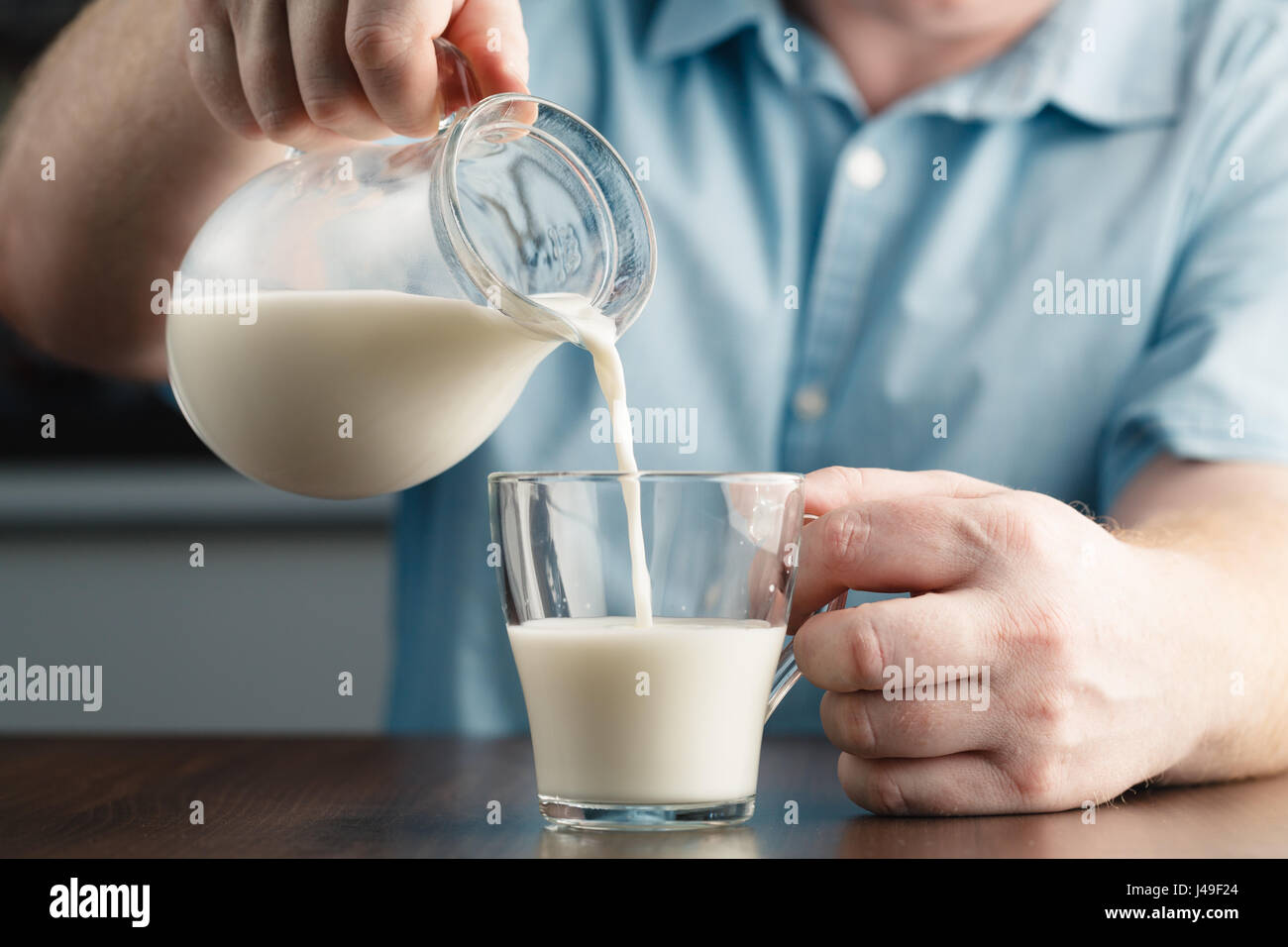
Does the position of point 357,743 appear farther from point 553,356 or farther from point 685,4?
point 685,4

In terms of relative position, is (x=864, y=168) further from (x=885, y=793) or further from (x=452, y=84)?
(x=885, y=793)

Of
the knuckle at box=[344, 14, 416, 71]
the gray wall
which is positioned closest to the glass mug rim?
the knuckle at box=[344, 14, 416, 71]

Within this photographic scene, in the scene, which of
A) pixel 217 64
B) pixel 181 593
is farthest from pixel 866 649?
pixel 181 593

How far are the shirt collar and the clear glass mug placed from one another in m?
0.73

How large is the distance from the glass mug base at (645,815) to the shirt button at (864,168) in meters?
0.75

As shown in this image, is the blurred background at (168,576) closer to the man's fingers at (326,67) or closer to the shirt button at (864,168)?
the shirt button at (864,168)

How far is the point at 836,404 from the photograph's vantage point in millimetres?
1189

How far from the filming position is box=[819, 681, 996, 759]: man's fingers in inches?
23.4

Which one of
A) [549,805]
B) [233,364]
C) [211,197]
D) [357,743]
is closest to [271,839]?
[549,805]

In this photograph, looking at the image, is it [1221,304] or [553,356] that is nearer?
[1221,304]

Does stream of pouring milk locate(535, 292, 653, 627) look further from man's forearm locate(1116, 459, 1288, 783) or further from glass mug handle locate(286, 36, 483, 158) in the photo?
Answer: man's forearm locate(1116, 459, 1288, 783)

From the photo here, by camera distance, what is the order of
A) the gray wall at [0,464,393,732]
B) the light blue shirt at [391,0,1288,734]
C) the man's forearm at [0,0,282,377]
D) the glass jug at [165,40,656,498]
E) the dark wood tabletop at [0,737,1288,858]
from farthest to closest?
1. the gray wall at [0,464,393,732]
2. the light blue shirt at [391,0,1288,734]
3. the man's forearm at [0,0,282,377]
4. the glass jug at [165,40,656,498]
5. the dark wood tabletop at [0,737,1288,858]

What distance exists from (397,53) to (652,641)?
0.31 metres
